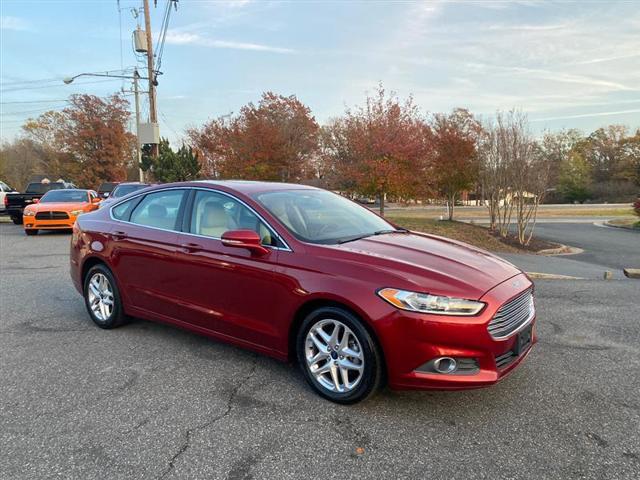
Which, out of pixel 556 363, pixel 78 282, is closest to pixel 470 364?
pixel 556 363

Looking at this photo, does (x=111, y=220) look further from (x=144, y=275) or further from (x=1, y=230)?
(x=1, y=230)

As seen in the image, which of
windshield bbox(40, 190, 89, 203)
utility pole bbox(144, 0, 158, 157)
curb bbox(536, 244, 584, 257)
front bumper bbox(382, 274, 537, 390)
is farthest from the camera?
utility pole bbox(144, 0, 158, 157)

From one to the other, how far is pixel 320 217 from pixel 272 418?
1.72 m

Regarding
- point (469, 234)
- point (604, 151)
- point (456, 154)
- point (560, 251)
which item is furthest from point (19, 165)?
point (604, 151)

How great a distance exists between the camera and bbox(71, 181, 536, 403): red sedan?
286 centimetres

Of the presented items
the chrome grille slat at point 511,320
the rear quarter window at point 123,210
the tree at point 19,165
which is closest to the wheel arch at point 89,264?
the rear quarter window at point 123,210

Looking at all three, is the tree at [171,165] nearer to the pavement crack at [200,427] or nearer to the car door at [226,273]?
the car door at [226,273]

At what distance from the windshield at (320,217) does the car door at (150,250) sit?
1.01 meters

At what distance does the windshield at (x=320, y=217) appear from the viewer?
3604 mm

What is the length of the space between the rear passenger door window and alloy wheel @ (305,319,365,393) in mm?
1795

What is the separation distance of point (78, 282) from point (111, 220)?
94cm

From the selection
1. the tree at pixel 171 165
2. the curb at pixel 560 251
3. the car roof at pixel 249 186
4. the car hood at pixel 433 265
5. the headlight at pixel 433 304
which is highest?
the tree at pixel 171 165

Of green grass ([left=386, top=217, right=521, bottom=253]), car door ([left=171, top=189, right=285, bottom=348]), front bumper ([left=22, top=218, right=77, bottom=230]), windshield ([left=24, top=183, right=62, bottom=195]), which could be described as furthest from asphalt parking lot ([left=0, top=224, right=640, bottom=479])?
windshield ([left=24, top=183, right=62, bottom=195])

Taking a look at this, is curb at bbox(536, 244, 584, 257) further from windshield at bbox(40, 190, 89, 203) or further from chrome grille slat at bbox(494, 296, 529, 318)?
windshield at bbox(40, 190, 89, 203)
